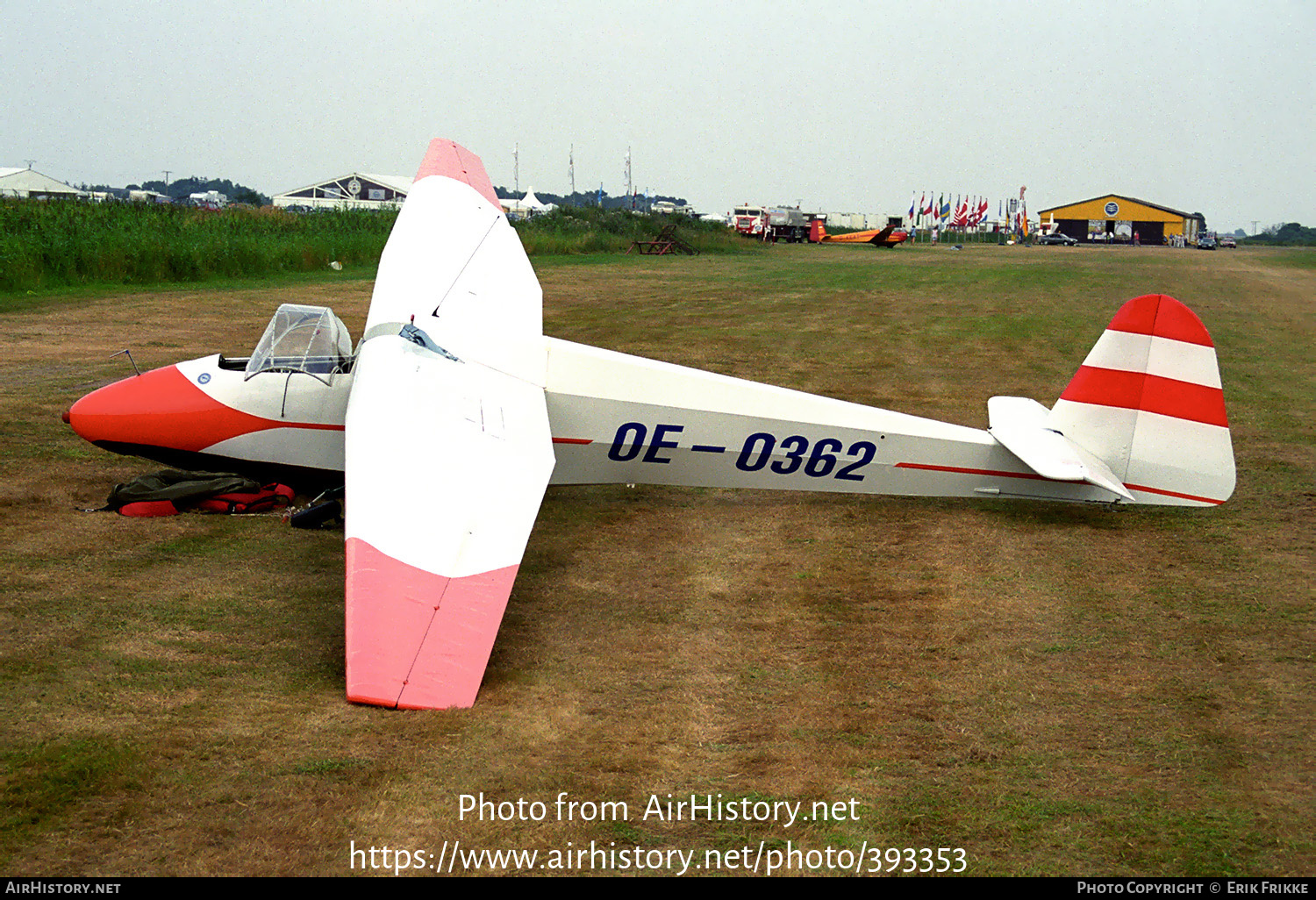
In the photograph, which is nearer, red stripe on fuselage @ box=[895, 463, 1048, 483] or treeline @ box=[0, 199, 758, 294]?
red stripe on fuselage @ box=[895, 463, 1048, 483]

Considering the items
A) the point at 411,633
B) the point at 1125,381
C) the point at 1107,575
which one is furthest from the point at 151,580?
the point at 1125,381

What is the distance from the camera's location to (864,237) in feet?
266

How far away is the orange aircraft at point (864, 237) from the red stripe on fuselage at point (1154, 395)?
68.5m

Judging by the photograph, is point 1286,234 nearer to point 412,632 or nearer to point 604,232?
point 604,232

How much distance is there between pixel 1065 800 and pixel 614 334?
55.8ft

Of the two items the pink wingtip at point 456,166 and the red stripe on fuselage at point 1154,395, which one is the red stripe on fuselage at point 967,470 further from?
the pink wingtip at point 456,166

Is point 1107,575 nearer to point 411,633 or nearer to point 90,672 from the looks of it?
point 411,633

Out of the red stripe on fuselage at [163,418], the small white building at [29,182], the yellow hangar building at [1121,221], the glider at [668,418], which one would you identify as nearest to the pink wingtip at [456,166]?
the glider at [668,418]

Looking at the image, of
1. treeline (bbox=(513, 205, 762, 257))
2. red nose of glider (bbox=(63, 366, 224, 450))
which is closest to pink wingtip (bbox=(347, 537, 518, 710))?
red nose of glider (bbox=(63, 366, 224, 450))

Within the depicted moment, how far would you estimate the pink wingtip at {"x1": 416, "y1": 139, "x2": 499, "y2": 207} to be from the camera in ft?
45.8

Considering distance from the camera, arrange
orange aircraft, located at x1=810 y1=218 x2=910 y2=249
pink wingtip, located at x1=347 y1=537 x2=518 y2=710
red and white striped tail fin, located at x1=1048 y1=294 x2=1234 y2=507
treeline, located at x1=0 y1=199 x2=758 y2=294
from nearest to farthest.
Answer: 1. pink wingtip, located at x1=347 y1=537 x2=518 y2=710
2. red and white striped tail fin, located at x1=1048 y1=294 x2=1234 y2=507
3. treeline, located at x1=0 y1=199 x2=758 y2=294
4. orange aircraft, located at x1=810 y1=218 x2=910 y2=249

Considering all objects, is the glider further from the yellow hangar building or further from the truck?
the yellow hangar building

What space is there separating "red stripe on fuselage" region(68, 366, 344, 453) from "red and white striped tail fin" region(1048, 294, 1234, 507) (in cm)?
704
